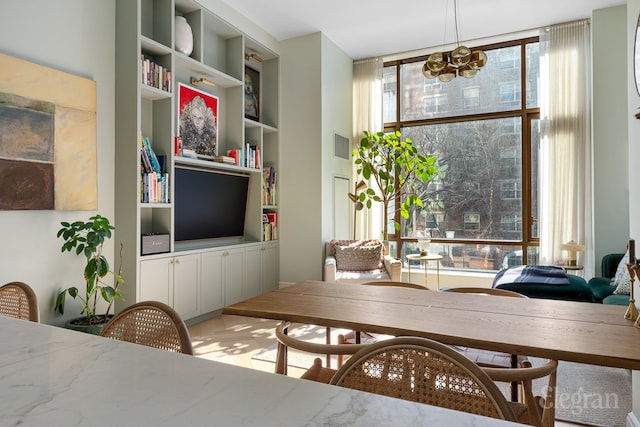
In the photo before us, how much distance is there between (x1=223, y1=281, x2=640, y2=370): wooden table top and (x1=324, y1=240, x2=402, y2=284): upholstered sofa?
2.37 meters

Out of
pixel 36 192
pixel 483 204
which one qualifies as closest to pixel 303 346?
pixel 36 192

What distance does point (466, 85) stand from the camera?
5758 mm

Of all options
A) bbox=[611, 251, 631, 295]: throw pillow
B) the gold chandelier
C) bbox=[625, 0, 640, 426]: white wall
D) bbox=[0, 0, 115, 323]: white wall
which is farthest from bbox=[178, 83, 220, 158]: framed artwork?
bbox=[611, 251, 631, 295]: throw pillow

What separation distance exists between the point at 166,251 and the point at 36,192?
3.86 ft

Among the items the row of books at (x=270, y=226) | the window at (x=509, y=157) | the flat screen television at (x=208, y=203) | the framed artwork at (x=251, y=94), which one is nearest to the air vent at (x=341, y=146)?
the framed artwork at (x=251, y=94)

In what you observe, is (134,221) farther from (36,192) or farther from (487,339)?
(487,339)

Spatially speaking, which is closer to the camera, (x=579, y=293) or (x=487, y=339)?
(x=487, y=339)

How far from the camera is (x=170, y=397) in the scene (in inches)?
23.9

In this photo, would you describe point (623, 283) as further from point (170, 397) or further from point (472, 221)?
point (170, 397)

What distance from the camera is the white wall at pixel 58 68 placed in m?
2.96

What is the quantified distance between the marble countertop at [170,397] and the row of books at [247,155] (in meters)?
4.12

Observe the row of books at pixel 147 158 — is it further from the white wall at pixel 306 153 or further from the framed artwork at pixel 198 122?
the white wall at pixel 306 153

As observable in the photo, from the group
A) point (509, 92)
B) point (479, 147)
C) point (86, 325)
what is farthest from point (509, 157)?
point (86, 325)

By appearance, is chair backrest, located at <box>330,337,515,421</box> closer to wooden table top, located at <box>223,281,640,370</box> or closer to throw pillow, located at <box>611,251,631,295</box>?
wooden table top, located at <box>223,281,640,370</box>
